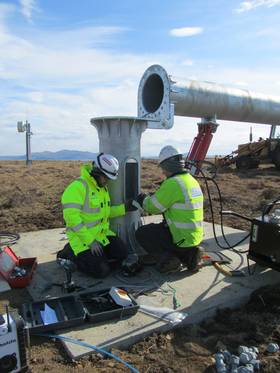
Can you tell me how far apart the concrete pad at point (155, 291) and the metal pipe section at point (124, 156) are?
699mm

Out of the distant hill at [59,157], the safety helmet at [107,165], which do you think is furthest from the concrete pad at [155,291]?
the distant hill at [59,157]

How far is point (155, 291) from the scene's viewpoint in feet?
14.1

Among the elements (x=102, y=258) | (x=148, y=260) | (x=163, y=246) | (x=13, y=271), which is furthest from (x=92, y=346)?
(x=148, y=260)

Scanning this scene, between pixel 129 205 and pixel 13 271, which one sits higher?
pixel 129 205

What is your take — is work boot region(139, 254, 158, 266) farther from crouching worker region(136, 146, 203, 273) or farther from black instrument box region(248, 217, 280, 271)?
black instrument box region(248, 217, 280, 271)

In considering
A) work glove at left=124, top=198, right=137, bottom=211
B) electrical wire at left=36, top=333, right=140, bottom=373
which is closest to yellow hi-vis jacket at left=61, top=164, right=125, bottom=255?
work glove at left=124, top=198, right=137, bottom=211

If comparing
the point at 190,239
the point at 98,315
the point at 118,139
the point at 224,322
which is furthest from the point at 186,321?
the point at 118,139

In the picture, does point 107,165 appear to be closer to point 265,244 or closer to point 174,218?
point 174,218

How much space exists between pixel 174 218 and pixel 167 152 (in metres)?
0.83

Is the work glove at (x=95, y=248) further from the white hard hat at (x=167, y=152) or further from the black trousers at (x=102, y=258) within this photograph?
the white hard hat at (x=167, y=152)

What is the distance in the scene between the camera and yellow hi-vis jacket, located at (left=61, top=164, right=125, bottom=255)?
4.52m

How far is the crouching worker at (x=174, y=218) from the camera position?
15.2ft

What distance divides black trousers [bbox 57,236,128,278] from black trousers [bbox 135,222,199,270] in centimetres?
30

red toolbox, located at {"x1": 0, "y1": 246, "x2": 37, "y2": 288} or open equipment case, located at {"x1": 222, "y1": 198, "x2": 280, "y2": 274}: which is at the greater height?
open equipment case, located at {"x1": 222, "y1": 198, "x2": 280, "y2": 274}
